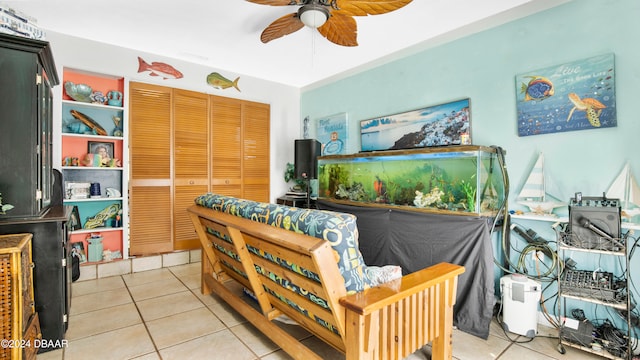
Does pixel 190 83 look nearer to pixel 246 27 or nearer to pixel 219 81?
pixel 219 81

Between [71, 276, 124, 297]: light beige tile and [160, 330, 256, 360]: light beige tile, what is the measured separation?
161cm

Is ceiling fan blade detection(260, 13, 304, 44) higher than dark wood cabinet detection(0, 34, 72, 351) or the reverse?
higher

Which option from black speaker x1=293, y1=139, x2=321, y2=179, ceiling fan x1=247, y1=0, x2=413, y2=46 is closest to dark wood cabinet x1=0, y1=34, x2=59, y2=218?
ceiling fan x1=247, y1=0, x2=413, y2=46

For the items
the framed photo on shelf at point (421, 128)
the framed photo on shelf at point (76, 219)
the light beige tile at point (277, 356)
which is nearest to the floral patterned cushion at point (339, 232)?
the light beige tile at point (277, 356)

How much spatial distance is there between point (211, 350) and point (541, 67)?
324cm

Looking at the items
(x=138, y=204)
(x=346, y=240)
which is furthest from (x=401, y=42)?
(x=138, y=204)

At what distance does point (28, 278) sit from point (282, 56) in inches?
128

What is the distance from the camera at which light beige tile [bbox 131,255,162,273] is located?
3613 mm

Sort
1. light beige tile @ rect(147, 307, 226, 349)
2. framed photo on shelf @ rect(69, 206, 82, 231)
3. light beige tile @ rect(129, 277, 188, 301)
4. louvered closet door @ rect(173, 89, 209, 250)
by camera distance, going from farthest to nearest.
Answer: louvered closet door @ rect(173, 89, 209, 250)
framed photo on shelf @ rect(69, 206, 82, 231)
light beige tile @ rect(129, 277, 188, 301)
light beige tile @ rect(147, 307, 226, 349)

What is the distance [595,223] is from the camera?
6.24 ft

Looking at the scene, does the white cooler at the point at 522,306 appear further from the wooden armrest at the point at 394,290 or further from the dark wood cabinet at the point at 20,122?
the dark wood cabinet at the point at 20,122

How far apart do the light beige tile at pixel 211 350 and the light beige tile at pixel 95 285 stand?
5.30 ft

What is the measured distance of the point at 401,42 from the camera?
3.32 m

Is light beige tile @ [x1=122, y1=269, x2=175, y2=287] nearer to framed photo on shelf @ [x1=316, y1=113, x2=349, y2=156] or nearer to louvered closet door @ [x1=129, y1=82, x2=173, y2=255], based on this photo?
louvered closet door @ [x1=129, y1=82, x2=173, y2=255]
